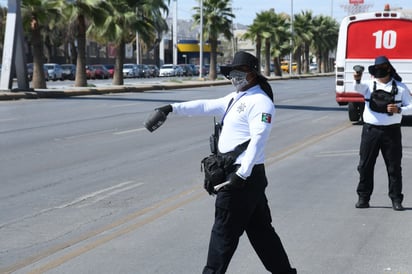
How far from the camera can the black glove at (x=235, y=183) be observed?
513cm

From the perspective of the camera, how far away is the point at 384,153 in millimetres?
8828

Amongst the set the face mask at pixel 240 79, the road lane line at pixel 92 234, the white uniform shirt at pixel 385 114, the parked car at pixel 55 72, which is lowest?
the parked car at pixel 55 72

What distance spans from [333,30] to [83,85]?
73782 mm

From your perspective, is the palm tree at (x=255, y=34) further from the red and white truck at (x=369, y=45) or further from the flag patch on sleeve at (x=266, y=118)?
the flag patch on sleeve at (x=266, y=118)

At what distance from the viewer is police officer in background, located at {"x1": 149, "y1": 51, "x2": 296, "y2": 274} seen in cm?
520

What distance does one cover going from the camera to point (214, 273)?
207 inches

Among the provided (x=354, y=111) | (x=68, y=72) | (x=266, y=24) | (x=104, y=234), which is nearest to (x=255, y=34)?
(x=266, y=24)

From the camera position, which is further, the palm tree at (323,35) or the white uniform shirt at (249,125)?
the palm tree at (323,35)

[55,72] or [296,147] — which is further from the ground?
[296,147]

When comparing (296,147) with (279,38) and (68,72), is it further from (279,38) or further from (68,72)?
(279,38)

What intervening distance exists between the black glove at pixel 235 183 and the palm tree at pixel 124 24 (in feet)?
124

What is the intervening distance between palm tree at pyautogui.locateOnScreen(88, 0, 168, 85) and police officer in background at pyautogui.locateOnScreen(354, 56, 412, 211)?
34.4 metres

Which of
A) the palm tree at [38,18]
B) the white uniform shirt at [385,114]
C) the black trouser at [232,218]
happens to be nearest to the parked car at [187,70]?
the palm tree at [38,18]

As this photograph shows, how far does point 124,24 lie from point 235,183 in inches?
1629
